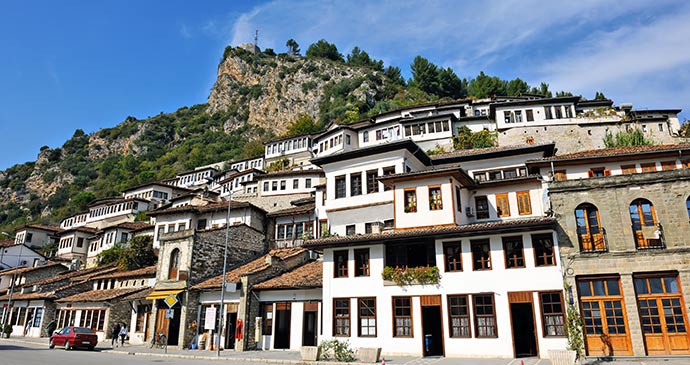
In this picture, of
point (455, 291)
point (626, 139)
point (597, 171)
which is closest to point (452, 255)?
point (455, 291)

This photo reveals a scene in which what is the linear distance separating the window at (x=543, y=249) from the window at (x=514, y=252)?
0.62m

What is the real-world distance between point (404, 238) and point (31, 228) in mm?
75001

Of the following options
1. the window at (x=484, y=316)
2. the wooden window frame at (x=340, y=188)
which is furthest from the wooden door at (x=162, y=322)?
the window at (x=484, y=316)

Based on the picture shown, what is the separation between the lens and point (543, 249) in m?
21.4

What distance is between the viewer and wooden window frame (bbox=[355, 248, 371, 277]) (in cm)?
2491

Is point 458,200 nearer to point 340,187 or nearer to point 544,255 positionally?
point 544,255

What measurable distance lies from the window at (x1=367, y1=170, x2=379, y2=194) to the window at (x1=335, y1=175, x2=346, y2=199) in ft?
7.24

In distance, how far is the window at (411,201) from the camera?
86.3ft

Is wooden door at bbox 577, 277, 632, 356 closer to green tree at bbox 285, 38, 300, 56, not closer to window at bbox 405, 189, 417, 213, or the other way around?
window at bbox 405, 189, 417, 213

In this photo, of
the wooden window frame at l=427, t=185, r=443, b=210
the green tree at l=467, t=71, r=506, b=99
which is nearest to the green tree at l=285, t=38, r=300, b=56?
the green tree at l=467, t=71, r=506, b=99

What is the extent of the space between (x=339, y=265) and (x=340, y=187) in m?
8.47

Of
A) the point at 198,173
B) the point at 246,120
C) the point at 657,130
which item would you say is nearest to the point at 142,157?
the point at 246,120

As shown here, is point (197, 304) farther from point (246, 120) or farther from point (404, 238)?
point (246, 120)

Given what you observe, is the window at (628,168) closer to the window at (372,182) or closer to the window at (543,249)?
the window at (543,249)
